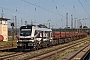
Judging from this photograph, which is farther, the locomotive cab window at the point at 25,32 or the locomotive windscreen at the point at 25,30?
the locomotive windscreen at the point at 25,30

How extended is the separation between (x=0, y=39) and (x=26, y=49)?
25.3m

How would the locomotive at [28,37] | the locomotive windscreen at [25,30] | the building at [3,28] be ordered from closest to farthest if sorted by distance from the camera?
the locomotive at [28,37] → the locomotive windscreen at [25,30] → the building at [3,28]

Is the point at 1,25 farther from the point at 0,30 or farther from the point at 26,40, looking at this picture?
the point at 26,40

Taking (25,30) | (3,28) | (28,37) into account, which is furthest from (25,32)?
(3,28)

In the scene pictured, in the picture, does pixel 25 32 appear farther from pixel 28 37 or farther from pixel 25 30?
pixel 28 37

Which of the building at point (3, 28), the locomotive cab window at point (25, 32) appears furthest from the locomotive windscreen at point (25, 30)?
the building at point (3, 28)

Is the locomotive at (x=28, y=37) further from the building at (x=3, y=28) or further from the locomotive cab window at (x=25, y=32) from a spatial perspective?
the building at (x=3, y=28)

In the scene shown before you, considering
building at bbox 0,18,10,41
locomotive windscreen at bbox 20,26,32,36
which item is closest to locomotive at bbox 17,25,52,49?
locomotive windscreen at bbox 20,26,32,36

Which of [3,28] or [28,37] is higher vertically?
[3,28]

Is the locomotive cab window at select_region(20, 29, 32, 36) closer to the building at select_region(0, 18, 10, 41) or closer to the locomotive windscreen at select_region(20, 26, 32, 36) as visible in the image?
the locomotive windscreen at select_region(20, 26, 32, 36)

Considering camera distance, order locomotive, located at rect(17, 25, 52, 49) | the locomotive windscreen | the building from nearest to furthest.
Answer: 1. locomotive, located at rect(17, 25, 52, 49)
2. the locomotive windscreen
3. the building

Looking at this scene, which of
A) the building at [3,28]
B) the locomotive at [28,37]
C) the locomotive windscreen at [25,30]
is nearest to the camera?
the locomotive at [28,37]

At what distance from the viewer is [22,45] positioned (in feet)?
83.0

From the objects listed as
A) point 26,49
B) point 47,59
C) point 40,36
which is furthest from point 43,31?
point 47,59
